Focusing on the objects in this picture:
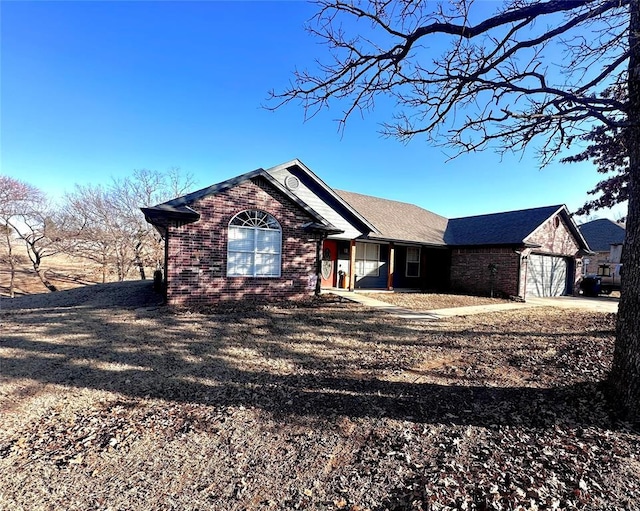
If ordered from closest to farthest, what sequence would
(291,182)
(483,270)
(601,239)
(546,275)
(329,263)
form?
(291,182)
(329,263)
(483,270)
(546,275)
(601,239)

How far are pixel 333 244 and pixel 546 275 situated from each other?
11634 millimetres

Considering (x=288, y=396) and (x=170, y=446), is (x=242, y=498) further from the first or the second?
(x=288, y=396)

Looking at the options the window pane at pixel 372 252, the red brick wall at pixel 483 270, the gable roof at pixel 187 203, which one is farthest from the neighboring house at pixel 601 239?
the gable roof at pixel 187 203

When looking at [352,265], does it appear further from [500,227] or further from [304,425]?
[304,425]

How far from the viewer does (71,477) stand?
2504 millimetres

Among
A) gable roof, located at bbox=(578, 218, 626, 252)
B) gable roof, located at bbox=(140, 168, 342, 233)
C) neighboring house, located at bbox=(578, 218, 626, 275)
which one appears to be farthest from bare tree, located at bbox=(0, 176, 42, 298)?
gable roof, located at bbox=(578, 218, 626, 252)

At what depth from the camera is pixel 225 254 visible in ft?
33.3

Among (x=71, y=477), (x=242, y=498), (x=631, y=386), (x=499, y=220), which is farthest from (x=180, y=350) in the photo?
(x=499, y=220)

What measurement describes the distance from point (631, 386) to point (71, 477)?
17.4 ft

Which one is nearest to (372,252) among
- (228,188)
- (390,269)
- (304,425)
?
(390,269)

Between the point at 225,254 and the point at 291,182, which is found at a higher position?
the point at 291,182

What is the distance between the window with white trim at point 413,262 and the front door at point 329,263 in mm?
4657

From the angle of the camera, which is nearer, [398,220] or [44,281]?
[398,220]

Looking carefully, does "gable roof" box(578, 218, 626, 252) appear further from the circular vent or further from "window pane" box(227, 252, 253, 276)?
"window pane" box(227, 252, 253, 276)
